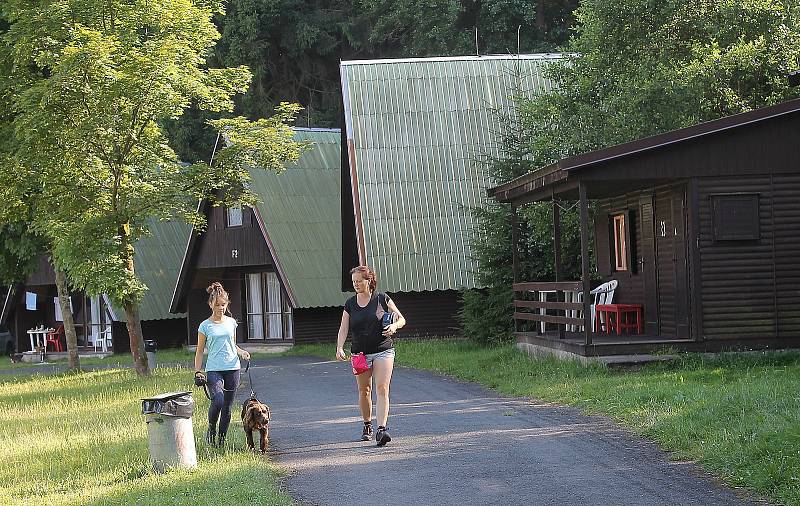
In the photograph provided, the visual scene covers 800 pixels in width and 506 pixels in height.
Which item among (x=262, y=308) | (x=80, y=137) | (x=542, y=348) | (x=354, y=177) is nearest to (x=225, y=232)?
(x=262, y=308)

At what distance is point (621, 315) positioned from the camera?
899 inches

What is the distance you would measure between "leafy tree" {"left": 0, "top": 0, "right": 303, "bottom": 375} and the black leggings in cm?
1132

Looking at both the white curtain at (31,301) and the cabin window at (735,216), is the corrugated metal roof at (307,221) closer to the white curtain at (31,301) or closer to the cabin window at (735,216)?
the white curtain at (31,301)

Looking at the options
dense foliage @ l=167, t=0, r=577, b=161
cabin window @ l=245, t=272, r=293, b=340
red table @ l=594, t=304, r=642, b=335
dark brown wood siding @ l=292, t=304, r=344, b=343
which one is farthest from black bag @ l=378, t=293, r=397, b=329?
dense foliage @ l=167, t=0, r=577, b=161

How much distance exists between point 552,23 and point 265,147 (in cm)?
2427

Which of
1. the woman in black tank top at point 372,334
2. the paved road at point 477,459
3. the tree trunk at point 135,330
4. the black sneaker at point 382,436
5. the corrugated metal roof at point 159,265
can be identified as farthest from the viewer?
the corrugated metal roof at point 159,265

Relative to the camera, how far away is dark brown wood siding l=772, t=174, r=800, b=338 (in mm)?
18859

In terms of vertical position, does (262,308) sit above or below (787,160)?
below

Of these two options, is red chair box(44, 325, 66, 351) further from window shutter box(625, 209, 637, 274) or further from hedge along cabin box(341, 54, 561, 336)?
window shutter box(625, 209, 637, 274)

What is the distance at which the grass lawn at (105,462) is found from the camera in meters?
10.1

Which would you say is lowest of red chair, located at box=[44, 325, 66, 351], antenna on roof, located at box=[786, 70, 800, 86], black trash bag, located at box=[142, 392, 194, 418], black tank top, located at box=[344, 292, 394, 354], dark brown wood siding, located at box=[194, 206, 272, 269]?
red chair, located at box=[44, 325, 66, 351]

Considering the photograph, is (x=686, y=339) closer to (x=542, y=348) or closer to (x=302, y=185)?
(x=542, y=348)

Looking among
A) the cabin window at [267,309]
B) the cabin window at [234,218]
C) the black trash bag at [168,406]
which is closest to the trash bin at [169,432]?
the black trash bag at [168,406]

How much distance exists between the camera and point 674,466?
10.6 m
